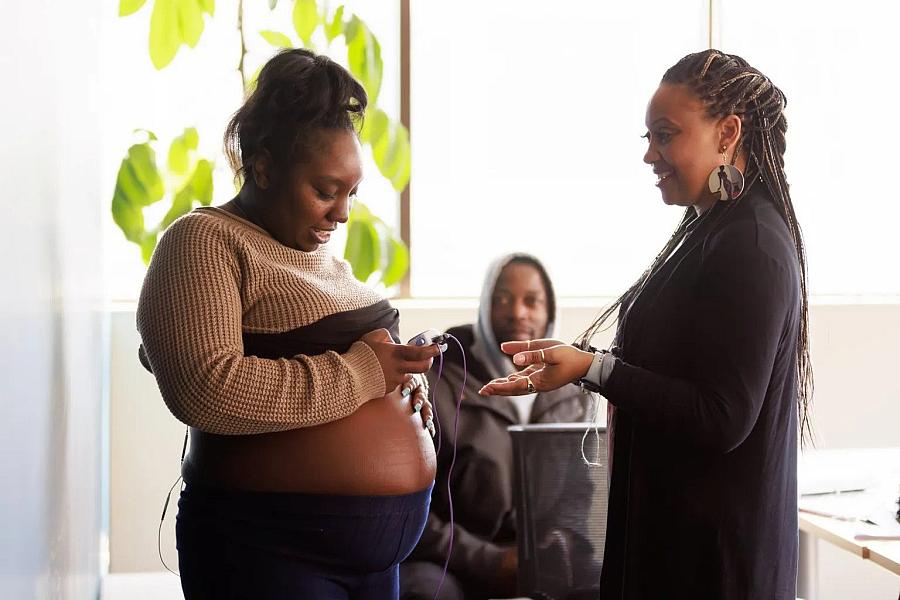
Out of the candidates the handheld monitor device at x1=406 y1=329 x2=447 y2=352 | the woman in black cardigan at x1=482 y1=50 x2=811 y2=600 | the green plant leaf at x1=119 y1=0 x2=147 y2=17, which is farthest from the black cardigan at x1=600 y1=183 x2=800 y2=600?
the green plant leaf at x1=119 y1=0 x2=147 y2=17

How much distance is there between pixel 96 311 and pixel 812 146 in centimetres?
315

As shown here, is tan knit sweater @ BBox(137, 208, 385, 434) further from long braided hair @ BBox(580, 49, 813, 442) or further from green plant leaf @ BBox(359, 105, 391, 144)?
green plant leaf @ BBox(359, 105, 391, 144)

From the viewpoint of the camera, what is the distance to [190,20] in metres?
3.06

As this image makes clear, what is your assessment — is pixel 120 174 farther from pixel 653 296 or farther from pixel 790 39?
pixel 790 39

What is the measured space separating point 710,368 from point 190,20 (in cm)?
223

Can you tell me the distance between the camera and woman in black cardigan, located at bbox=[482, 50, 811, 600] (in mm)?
1433

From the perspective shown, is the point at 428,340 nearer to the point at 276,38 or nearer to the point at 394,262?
the point at 394,262

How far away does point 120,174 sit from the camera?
10.3 feet

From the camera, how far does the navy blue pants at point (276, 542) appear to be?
145 cm

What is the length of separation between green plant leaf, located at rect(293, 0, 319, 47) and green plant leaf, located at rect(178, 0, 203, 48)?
0.99 feet

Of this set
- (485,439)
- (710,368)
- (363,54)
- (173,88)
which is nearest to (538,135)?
(363,54)

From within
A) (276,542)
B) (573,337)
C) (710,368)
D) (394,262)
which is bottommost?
(276,542)

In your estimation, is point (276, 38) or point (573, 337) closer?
point (276, 38)

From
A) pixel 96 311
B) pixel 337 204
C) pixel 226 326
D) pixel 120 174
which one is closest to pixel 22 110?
pixel 226 326
